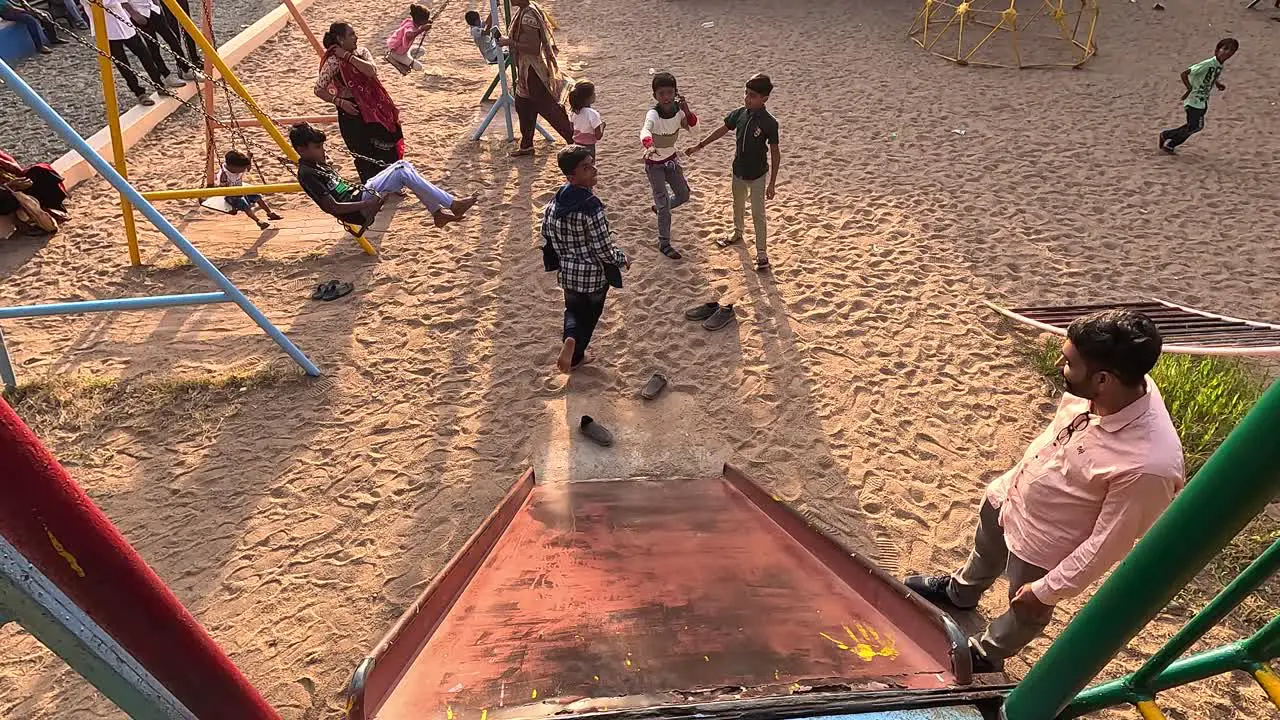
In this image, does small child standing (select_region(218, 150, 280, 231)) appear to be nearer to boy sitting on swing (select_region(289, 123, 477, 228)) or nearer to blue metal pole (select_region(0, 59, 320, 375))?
boy sitting on swing (select_region(289, 123, 477, 228))

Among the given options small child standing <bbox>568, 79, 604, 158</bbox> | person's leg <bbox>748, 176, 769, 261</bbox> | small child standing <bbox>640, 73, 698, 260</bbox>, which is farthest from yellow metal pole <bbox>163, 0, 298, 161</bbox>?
person's leg <bbox>748, 176, 769, 261</bbox>

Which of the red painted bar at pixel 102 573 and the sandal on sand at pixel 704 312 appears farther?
the sandal on sand at pixel 704 312

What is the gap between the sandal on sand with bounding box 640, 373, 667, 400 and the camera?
4.39 meters

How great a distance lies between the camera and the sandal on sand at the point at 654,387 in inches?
173

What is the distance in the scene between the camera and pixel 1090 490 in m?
1.99

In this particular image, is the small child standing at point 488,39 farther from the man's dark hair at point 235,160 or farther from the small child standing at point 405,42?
the man's dark hair at point 235,160

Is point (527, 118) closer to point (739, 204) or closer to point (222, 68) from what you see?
point (222, 68)

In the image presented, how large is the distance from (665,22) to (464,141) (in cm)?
582

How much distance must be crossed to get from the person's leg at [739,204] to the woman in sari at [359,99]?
2908 millimetres

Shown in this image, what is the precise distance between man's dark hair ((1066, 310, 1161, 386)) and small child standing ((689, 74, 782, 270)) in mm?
3338

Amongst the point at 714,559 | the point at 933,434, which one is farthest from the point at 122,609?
the point at 933,434

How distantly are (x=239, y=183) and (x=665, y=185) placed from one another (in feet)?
14.1

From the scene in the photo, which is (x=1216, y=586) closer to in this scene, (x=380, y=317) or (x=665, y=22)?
(x=380, y=317)

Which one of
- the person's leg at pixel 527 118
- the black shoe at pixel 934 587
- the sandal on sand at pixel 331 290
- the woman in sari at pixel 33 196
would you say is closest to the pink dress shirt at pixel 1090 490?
the black shoe at pixel 934 587
